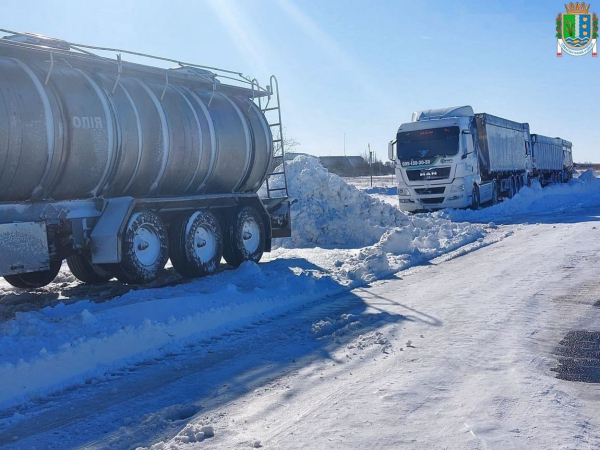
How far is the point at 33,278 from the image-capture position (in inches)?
401

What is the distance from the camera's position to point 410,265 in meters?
11.8

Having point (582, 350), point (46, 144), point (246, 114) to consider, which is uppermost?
point (246, 114)

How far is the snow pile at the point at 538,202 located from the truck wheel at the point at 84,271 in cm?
1198

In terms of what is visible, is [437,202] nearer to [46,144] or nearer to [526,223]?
[526,223]

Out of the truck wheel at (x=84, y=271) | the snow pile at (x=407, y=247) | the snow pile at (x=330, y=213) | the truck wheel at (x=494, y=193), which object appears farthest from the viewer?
the truck wheel at (x=494, y=193)

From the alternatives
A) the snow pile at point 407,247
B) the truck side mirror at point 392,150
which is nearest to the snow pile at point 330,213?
the snow pile at point 407,247

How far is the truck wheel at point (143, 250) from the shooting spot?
9.19 metres

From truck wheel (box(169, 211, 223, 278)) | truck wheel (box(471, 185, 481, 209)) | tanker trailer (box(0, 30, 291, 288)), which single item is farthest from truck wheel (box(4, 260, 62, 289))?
truck wheel (box(471, 185, 481, 209))

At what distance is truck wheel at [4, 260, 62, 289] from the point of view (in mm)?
10031

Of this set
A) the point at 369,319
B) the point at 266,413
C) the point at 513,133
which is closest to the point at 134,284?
the point at 369,319

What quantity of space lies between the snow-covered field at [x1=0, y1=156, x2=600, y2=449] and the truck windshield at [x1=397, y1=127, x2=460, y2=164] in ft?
36.5

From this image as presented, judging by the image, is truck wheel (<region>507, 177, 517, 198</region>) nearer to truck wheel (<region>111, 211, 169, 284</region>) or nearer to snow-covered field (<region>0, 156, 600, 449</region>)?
snow-covered field (<region>0, 156, 600, 449</region>)

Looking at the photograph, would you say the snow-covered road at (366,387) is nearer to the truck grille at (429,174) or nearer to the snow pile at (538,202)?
the snow pile at (538,202)

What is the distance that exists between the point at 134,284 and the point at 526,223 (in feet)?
43.1
